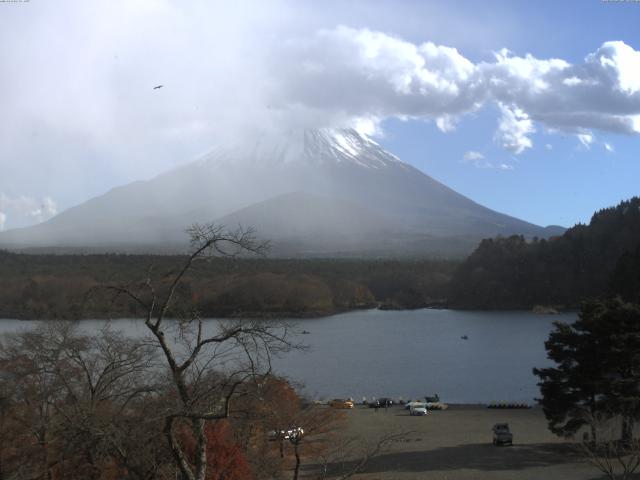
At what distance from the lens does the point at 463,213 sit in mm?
94688

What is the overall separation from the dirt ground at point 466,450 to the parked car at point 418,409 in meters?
0.12

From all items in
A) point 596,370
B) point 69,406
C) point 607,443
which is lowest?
point 607,443

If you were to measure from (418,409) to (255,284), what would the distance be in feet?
63.6

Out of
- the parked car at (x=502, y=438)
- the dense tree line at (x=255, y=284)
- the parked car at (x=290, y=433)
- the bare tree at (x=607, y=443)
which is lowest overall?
the parked car at (x=502, y=438)

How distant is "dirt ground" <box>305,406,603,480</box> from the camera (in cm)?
925

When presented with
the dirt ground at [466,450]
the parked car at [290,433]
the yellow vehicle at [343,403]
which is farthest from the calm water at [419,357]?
the parked car at [290,433]

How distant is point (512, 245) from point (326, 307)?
519 inches

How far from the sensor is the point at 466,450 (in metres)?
10.9

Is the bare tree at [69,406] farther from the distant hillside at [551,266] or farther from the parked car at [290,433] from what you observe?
the distant hillside at [551,266]

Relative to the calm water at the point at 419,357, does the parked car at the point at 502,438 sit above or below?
above

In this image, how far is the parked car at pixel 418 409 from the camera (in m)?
14.3

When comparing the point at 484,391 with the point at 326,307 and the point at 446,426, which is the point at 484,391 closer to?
the point at 446,426

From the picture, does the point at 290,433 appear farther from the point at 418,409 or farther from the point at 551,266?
the point at 551,266

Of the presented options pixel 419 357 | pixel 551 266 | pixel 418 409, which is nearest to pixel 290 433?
pixel 418 409
